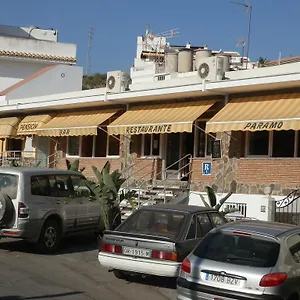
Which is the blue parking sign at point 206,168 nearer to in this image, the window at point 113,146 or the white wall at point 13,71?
the window at point 113,146

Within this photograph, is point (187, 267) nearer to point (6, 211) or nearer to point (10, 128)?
point (6, 211)

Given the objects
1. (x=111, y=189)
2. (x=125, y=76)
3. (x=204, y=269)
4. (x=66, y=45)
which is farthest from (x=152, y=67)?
(x=204, y=269)

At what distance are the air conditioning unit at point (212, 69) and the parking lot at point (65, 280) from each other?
7233 mm

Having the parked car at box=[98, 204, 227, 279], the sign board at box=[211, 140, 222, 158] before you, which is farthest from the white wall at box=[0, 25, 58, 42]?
the parked car at box=[98, 204, 227, 279]

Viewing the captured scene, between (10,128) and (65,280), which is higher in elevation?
(10,128)

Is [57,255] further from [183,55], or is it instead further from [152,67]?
[152,67]

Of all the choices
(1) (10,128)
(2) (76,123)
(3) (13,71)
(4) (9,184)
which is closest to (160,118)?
(2) (76,123)

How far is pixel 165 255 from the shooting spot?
943 centimetres

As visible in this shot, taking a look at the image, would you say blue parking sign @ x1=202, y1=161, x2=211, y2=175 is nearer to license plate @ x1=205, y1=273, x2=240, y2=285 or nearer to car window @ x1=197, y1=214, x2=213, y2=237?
car window @ x1=197, y1=214, x2=213, y2=237

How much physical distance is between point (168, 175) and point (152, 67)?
17.7m

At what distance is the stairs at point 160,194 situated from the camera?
17.7m

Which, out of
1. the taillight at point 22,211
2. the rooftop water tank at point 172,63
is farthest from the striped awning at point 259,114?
the rooftop water tank at point 172,63

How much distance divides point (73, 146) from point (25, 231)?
13405 millimetres

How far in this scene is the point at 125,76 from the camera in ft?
70.8
